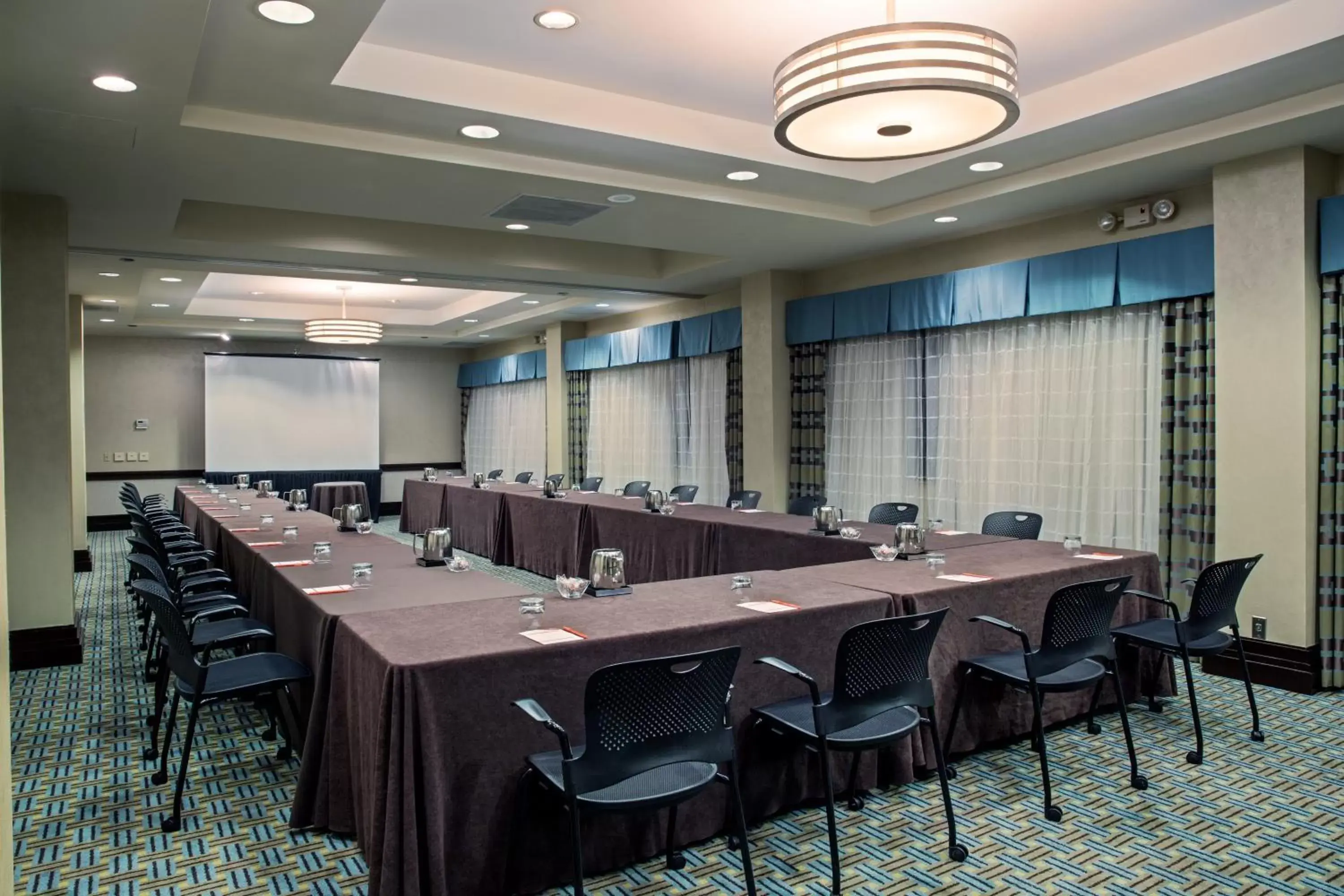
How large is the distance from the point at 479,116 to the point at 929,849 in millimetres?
3576

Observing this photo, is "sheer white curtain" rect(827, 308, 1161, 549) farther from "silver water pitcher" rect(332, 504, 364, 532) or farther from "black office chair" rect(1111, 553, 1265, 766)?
"silver water pitcher" rect(332, 504, 364, 532)

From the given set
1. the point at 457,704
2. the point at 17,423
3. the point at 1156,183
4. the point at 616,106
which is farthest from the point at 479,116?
the point at 1156,183

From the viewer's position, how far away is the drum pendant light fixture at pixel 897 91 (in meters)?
2.70

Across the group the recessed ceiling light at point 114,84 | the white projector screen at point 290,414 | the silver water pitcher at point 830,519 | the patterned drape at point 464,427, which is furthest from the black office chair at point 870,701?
the patterned drape at point 464,427

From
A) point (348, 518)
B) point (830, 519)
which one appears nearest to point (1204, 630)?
point (830, 519)

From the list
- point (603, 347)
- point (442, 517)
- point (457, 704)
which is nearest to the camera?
point (457, 704)

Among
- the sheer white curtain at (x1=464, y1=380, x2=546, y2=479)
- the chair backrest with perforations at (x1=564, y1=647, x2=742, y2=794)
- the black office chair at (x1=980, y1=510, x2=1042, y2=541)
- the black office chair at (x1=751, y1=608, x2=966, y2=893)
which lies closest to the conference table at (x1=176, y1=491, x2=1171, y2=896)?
the black office chair at (x1=751, y1=608, x2=966, y2=893)

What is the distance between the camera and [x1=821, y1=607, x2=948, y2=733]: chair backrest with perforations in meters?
2.53

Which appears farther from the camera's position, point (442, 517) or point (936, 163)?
point (442, 517)

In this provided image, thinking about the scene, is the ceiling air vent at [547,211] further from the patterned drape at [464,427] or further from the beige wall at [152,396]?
the patterned drape at [464,427]

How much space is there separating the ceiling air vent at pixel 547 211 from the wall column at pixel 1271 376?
3.53 meters

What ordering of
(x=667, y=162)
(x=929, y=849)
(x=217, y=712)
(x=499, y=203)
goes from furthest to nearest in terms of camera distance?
(x=499, y=203) → (x=667, y=162) → (x=217, y=712) → (x=929, y=849)

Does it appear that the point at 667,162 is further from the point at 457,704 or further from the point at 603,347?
the point at 603,347

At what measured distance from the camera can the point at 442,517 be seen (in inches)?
381
